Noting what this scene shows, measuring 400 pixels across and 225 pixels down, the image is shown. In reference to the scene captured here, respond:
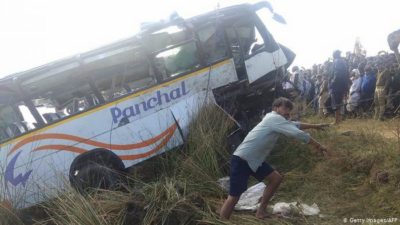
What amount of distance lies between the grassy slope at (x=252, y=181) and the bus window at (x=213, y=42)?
153cm

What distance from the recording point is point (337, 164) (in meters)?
5.91

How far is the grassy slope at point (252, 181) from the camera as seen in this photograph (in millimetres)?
4883

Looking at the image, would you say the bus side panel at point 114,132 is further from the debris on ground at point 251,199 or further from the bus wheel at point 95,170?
the debris on ground at point 251,199

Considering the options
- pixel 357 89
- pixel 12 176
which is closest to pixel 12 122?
pixel 12 176

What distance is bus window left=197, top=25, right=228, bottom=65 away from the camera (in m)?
8.27

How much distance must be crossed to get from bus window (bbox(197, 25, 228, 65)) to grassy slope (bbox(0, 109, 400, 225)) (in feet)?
5.02

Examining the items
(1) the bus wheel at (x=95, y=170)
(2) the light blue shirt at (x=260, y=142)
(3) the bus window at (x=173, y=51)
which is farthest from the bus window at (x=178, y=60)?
(2) the light blue shirt at (x=260, y=142)

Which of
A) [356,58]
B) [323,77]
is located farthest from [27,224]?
[356,58]

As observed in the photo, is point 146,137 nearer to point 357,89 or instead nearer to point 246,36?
point 246,36

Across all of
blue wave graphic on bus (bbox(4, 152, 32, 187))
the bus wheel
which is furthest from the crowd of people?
blue wave graphic on bus (bbox(4, 152, 32, 187))

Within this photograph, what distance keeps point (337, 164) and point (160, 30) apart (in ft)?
13.6

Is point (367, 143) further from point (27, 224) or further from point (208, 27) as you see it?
point (27, 224)

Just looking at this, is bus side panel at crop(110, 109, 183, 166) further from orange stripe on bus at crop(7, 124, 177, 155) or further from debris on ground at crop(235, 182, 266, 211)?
debris on ground at crop(235, 182, 266, 211)

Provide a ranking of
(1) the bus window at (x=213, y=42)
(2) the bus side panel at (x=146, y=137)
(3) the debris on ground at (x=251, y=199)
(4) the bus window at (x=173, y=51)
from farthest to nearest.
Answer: (1) the bus window at (x=213, y=42) < (4) the bus window at (x=173, y=51) < (2) the bus side panel at (x=146, y=137) < (3) the debris on ground at (x=251, y=199)
